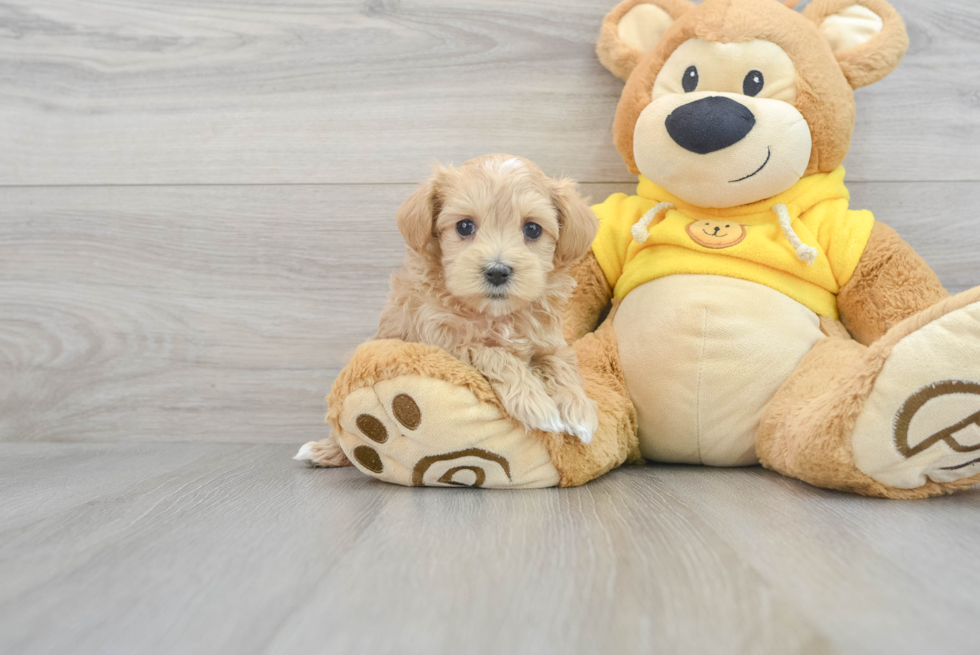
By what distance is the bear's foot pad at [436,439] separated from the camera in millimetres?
875

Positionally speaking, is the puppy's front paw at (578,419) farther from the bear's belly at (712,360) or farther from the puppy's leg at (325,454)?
the puppy's leg at (325,454)

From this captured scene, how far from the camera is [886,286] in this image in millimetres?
1044

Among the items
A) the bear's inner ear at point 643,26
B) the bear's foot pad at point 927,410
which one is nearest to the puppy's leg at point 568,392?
the bear's foot pad at point 927,410

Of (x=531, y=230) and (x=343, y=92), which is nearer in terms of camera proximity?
(x=531, y=230)

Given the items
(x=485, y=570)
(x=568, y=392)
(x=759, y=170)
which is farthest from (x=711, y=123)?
(x=485, y=570)

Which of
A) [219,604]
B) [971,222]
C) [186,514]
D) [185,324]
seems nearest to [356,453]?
[186,514]

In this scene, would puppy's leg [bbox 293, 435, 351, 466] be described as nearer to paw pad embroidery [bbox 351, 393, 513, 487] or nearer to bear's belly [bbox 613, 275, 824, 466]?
paw pad embroidery [bbox 351, 393, 513, 487]

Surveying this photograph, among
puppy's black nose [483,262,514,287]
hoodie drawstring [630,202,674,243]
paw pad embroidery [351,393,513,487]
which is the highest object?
hoodie drawstring [630,202,674,243]

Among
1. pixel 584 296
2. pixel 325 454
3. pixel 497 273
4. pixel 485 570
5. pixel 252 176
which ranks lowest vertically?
pixel 325 454

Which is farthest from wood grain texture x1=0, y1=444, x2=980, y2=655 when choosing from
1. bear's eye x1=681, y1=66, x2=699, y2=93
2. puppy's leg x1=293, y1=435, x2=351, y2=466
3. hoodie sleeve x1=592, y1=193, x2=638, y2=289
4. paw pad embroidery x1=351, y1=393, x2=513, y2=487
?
bear's eye x1=681, y1=66, x2=699, y2=93

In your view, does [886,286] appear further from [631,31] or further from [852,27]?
[631,31]

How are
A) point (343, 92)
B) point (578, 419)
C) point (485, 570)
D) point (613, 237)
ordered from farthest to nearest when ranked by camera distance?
point (343, 92)
point (613, 237)
point (578, 419)
point (485, 570)

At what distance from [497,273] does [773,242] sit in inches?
20.3

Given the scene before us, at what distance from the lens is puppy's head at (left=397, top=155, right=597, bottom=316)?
87 centimetres
